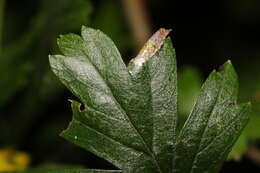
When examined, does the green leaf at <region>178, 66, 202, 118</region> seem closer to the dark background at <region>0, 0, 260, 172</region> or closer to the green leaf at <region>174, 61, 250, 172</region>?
the dark background at <region>0, 0, 260, 172</region>

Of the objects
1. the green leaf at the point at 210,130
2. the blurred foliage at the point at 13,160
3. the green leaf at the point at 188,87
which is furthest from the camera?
the green leaf at the point at 188,87

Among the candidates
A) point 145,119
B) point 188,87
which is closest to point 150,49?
point 145,119

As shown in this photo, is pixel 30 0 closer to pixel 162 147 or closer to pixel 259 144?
pixel 259 144

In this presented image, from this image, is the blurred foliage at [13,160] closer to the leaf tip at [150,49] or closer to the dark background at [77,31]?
the dark background at [77,31]

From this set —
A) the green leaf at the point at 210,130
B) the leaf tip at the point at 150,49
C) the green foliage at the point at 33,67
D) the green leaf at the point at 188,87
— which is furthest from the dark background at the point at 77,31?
the green leaf at the point at 210,130

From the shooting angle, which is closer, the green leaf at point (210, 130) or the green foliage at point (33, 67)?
the green leaf at point (210, 130)
